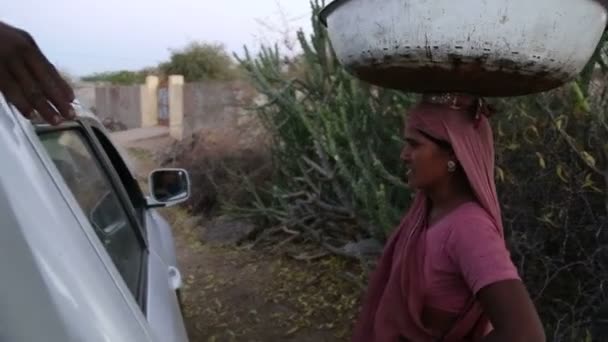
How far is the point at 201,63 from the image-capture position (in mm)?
29203

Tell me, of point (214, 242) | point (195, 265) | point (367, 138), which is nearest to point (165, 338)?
point (367, 138)

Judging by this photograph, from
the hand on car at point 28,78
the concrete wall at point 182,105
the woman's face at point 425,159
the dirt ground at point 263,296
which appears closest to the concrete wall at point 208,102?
the concrete wall at point 182,105

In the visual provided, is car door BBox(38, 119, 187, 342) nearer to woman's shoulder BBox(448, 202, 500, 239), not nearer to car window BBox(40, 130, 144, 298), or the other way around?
car window BBox(40, 130, 144, 298)

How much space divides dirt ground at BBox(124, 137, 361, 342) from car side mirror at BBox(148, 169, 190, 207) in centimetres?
131

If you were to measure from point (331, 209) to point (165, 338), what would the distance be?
4626 millimetres

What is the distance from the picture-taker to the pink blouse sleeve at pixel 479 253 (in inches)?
60.0

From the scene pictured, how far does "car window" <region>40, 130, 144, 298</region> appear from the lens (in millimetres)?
1906

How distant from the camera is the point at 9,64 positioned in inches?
43.9

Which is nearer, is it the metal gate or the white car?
the white car

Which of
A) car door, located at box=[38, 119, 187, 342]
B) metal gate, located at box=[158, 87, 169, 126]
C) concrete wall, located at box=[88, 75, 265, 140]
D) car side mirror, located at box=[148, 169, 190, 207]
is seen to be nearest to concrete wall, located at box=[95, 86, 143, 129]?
concrete wall, located at box=[88, 75, 265, 140]

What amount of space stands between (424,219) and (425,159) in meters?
0.19

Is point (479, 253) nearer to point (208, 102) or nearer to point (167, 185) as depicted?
point (167, 185)

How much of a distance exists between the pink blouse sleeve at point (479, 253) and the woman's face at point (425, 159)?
0.15m

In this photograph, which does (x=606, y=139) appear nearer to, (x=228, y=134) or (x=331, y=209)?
(x=331, y=209)
